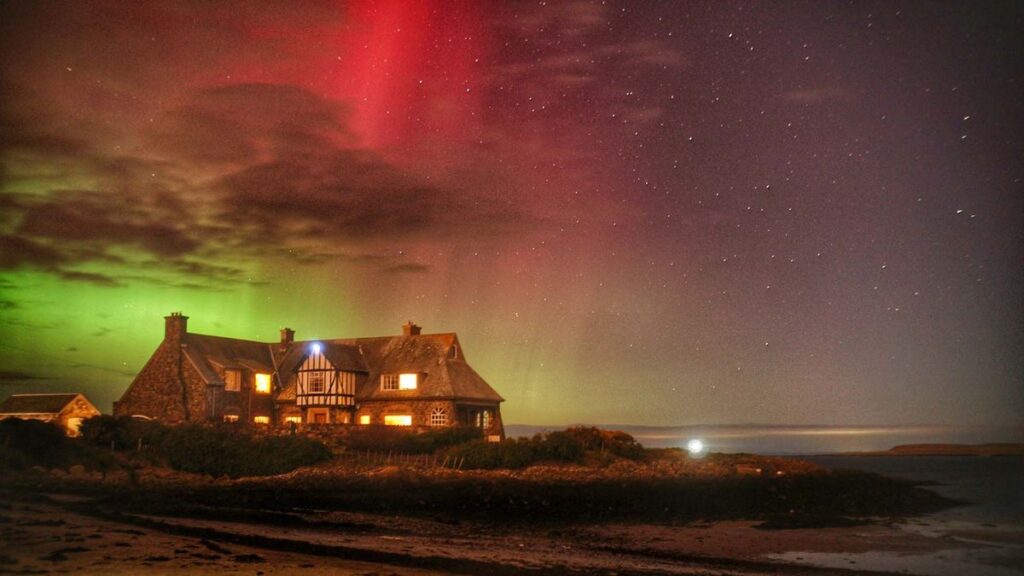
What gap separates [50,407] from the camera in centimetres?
6775

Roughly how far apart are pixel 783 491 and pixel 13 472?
42752mm

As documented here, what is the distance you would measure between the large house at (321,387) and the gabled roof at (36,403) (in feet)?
26.0

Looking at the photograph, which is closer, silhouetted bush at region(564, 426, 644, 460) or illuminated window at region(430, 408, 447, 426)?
silhouetted bush at region(564, 426, 644, 460)

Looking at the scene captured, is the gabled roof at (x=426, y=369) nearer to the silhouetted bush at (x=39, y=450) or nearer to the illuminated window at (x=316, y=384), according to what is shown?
the illuminated window at (x=316, y=384)

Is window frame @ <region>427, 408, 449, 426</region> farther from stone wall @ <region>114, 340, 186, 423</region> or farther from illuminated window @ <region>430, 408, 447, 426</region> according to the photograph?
stone wall @ <region>114, 340, 186, 423</region>

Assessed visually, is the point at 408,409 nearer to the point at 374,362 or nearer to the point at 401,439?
the point at 374,362

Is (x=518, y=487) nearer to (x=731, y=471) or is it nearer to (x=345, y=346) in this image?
(x=731, y=471)

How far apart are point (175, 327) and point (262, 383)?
7.86 meters

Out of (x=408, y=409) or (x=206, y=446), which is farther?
(x=408, y=409)

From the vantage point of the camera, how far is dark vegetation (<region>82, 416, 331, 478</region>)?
48688 mm

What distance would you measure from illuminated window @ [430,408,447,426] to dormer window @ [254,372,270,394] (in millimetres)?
14923

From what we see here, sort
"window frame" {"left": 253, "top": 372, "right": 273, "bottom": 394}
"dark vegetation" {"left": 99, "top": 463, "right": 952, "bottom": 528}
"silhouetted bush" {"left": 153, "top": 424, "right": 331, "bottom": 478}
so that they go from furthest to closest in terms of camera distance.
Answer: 1. "window frame" {"left": 253, "top": 372, "right": 273, "bottom": 394}
2. "silhouetted bush" {"left": 153, "top": 424, "right": 331, "bottom": 478}
3. "dark vegetation" {"left": 99, "top": 463, "right": 952, "bottom": 528}

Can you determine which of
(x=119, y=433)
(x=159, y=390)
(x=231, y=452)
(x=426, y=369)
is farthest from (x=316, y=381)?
(x=119, y=433)

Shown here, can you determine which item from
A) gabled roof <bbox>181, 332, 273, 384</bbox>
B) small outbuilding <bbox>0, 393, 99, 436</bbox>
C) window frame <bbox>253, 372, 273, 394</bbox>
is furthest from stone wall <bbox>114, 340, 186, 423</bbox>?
window frame <bbox>253, 372, 273, 394</bbox>
